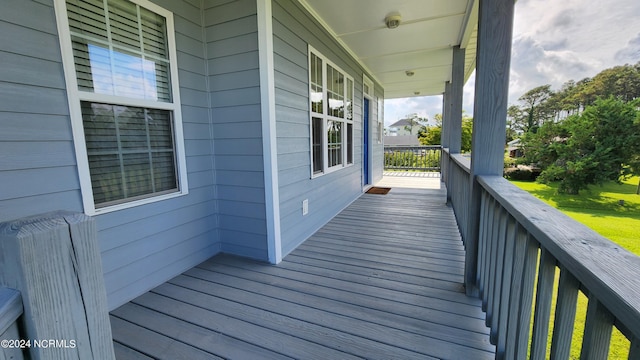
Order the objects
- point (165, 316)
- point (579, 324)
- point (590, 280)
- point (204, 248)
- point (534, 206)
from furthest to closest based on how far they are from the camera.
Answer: point (204, 248), point (579, 324), point (165, 316), point (534, 206), point (590, 280)

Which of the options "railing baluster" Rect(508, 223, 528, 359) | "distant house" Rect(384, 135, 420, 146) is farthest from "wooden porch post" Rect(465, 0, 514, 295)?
"distant house" Rect(384, 135, 420, 146)

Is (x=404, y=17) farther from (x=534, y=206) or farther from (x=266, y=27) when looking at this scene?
(x=534, y=206)

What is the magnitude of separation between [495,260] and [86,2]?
9.63 feet

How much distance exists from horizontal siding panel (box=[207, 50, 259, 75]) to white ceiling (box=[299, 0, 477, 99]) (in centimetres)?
106

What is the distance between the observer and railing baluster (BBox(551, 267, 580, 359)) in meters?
0.73

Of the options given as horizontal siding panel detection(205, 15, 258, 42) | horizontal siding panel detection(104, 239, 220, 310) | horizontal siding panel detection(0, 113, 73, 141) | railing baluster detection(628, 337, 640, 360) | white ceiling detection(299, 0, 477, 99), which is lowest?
horizontal siding panel detection(104, 239, 220, 310)

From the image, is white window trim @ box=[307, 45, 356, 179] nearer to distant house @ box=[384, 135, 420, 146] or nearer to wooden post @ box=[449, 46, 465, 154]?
wooden post @ box=[449, 46, 465, 154]

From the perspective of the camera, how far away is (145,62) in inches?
81.4

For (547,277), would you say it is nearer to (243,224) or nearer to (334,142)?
(243,224)

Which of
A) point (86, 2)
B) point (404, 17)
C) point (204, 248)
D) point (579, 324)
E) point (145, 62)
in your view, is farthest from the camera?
point (404, 17)

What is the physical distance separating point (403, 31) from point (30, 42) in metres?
3.70

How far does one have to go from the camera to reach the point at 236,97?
8.14ft

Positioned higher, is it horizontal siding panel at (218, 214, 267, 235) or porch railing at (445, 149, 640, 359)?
porch railing at (445, 149, 640, 359)

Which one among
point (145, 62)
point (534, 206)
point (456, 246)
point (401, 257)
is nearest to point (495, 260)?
point (534, 206)
